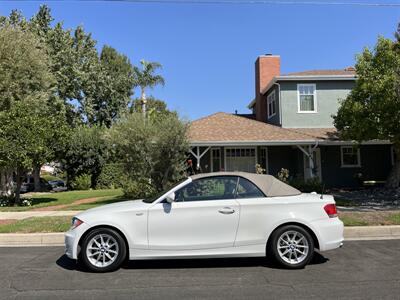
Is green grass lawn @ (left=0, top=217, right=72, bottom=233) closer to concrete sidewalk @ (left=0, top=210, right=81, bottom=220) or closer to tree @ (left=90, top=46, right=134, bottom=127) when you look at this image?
concrete sidewalk @ (left=0, top=210, right=81, bottom=220)


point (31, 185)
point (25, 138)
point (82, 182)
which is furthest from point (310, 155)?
point (31, 185)

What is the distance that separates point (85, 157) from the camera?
31.9 meters

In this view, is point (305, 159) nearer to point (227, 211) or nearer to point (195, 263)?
point (195, 263)

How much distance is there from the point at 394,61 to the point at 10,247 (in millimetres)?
13609

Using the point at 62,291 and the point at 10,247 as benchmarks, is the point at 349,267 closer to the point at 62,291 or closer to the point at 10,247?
the point at 62,291

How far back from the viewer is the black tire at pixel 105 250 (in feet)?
22.8

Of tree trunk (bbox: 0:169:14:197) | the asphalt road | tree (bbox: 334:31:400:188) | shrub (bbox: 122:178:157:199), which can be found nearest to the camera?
the asphalt road

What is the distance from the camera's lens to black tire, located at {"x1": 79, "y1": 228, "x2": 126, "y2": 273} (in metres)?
6.94

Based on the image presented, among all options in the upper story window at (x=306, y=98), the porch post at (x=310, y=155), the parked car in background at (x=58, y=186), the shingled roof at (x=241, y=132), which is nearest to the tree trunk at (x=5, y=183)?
the shingled roof at (x=241, y=132)

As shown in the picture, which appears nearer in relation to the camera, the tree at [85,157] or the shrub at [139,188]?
the shrub at [139,188]

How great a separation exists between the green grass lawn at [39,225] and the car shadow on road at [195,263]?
9.88 ft

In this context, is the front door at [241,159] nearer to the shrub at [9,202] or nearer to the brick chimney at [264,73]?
the brick chimney at [264,73]

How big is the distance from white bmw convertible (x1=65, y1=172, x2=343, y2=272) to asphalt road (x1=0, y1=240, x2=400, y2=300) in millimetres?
279

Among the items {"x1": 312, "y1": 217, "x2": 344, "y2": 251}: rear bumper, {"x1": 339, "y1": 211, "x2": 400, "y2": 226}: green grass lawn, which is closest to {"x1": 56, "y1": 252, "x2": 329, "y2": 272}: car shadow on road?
{"x1": 312, "y1": 217, "x2": 344, "y2": 251}: rear bumper
